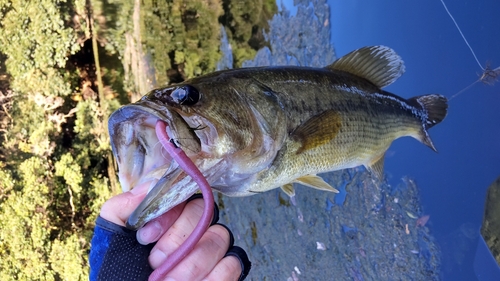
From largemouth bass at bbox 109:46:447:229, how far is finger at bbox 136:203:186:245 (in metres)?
0.04

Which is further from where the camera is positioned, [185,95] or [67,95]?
[67,95]

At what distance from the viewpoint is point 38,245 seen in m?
6.94

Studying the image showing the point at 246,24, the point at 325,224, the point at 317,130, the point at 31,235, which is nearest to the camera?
the point at 317,130

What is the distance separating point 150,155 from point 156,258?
1.15 ft

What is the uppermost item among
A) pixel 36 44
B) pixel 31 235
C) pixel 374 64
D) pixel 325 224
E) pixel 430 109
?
pixel 374 64

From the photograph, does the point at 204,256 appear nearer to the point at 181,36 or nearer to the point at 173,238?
the point at 173,238

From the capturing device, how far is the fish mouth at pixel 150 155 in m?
1.23

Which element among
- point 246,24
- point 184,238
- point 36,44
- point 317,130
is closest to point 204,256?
point 184,238

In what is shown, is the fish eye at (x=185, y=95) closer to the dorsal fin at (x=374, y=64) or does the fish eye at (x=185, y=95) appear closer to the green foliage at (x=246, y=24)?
the dorsal fin at (x=374, y=64)

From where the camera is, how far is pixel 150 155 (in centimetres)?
138

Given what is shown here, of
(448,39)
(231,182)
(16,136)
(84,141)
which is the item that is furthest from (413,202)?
(16,136)

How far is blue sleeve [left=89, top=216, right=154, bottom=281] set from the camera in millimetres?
1256

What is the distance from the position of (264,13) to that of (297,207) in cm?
291

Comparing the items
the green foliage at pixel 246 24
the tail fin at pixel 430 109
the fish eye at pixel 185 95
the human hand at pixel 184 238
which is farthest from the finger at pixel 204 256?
the green foliage at pixel 246 24
